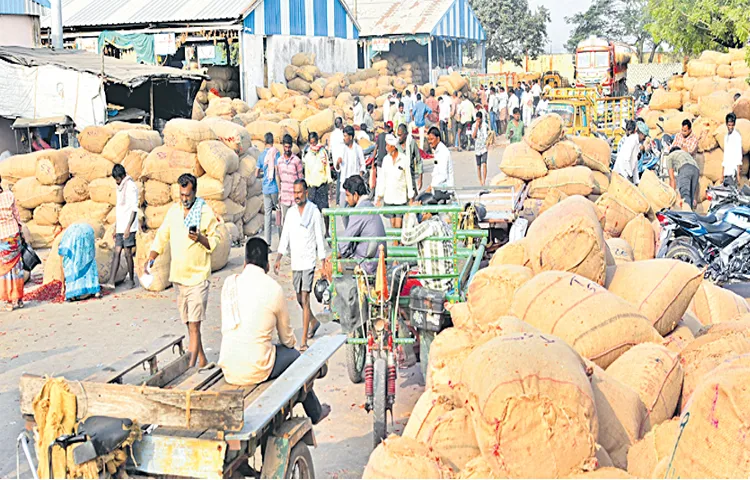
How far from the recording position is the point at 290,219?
8.26m

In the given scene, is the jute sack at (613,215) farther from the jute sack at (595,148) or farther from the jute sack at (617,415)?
the jute sack at (617,415)

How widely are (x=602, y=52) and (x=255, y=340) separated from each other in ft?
90.9

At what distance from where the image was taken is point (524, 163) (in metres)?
10.2

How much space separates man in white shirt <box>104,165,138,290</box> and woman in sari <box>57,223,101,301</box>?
430 mm

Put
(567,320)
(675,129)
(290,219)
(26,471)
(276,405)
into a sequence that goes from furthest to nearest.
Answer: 1. (675,129)
2. (290,219)
3. (26,471)
4. (567,320)
5. (276,405)

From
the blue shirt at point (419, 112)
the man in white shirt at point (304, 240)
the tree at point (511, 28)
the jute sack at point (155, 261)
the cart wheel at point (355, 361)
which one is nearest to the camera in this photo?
the cart wheel at point (355, 361)

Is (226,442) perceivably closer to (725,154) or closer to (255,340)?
(255,340)

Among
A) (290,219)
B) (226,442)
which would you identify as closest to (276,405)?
(226,442)

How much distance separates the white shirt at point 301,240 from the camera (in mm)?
8234

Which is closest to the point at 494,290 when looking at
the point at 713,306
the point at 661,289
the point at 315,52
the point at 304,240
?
the point at 661,289

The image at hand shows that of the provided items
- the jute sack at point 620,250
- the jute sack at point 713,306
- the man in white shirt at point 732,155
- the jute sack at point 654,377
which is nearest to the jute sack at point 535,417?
the jute sack at point 654,377

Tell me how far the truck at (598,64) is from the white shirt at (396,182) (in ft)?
67.2

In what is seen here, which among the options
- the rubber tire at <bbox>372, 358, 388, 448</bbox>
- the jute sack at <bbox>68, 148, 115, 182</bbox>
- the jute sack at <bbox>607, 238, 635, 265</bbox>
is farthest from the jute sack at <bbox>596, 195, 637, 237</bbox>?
the jute sack at <bbox>68, 148, 115, 182</bbox>

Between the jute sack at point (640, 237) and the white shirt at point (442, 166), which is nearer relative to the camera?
the jute sack at point (640, 237)
